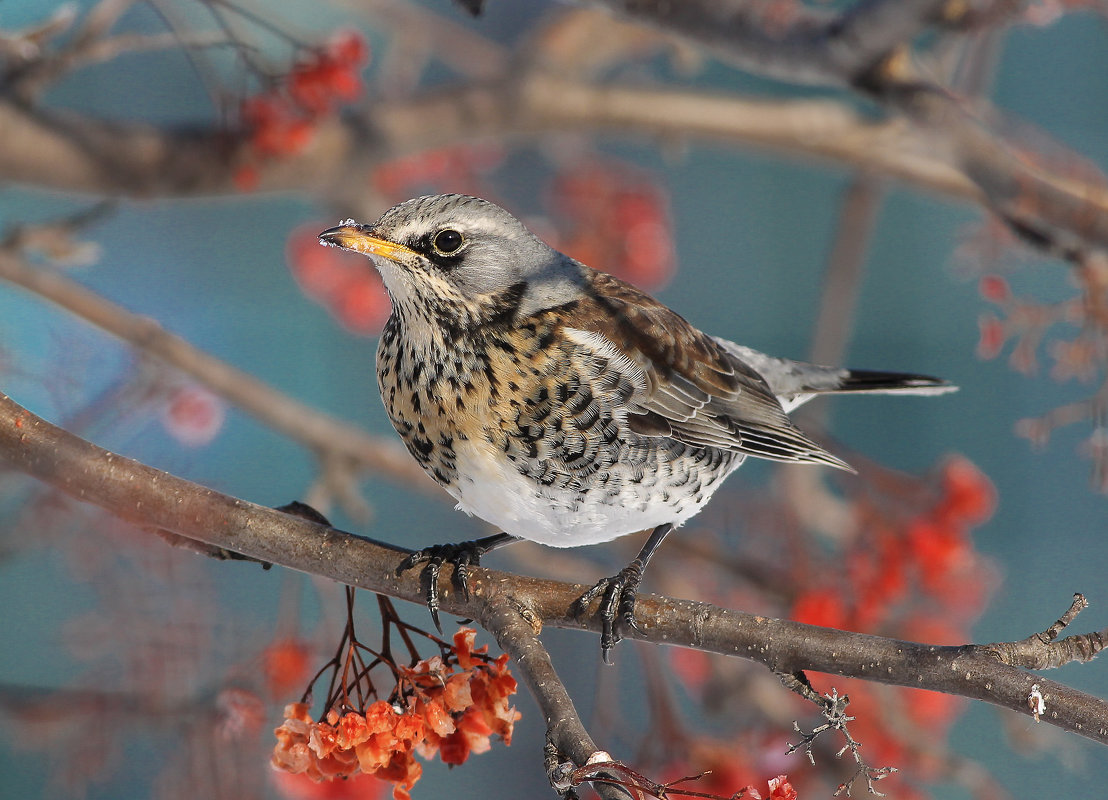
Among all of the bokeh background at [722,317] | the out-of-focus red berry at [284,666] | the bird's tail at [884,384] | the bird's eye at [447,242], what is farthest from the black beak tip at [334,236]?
the bokeh background at [722,317]

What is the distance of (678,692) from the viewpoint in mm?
3385

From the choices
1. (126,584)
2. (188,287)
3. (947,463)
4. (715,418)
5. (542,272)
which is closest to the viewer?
(542,272)

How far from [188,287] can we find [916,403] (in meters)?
2.73

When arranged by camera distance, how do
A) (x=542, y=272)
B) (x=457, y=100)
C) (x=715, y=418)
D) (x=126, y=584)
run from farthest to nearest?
(x=457, y=100) → (x=126, y=584) → (x=715, y=418) → (x=542, y=272)

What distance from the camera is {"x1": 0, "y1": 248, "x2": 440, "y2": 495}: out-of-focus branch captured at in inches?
74.4

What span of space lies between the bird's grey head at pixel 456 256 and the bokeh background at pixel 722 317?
1.22m

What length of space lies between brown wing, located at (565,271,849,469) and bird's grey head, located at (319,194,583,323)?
0.07 m

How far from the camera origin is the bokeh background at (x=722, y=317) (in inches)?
126

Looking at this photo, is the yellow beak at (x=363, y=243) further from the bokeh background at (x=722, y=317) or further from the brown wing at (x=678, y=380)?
the bokeh background at (x=722, y=317)

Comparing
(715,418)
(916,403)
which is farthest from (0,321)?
(916,403)

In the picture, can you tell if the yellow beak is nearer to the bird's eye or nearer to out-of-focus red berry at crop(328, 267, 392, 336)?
the bird's eye

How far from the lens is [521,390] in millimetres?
1229

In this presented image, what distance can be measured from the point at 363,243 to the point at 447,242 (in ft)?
0.43

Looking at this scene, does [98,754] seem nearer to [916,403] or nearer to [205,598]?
[205,598]
